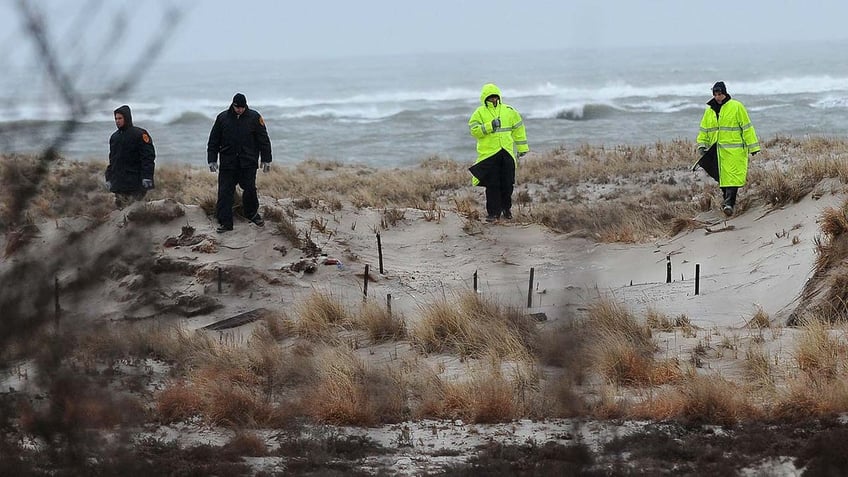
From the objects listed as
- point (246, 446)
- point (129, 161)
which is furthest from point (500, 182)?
point (246, 446)

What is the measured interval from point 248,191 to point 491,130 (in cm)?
336

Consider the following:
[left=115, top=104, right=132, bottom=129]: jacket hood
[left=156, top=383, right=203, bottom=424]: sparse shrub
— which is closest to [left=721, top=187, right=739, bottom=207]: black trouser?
[left=115, top=104, right=132, bottom=129]: jacket hood

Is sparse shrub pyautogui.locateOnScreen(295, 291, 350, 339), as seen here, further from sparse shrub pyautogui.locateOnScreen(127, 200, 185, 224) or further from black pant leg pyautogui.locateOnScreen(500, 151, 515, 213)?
black pant leg pyautogui.locateOnScreen(500, 151, 515, 213)

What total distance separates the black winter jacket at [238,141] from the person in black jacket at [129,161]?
0.71 metres

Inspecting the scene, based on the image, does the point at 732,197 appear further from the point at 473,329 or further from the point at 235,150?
the point at 235,150

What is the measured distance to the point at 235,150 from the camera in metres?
11.2

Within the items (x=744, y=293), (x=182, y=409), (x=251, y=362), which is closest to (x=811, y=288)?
(x=744, y=293)

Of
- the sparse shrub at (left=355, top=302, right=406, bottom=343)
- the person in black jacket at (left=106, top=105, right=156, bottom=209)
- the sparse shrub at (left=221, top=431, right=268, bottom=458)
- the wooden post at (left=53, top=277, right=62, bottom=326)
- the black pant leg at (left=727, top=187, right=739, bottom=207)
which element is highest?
the person in black jacket at (left=106, top=105, right=156, bottom=209)

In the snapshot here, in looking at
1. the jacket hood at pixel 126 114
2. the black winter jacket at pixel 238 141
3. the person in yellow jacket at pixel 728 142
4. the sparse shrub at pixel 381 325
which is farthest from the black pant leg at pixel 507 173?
the sparse shrub at pixel 381 325

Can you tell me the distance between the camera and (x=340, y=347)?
7641 mm

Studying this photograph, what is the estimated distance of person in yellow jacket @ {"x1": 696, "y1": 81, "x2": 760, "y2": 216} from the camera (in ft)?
39.4

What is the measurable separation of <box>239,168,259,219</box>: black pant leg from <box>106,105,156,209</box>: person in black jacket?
100 centimetres

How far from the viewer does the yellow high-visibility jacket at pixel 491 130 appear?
1295cm

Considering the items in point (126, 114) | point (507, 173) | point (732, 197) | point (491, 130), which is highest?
point (126, 114)
